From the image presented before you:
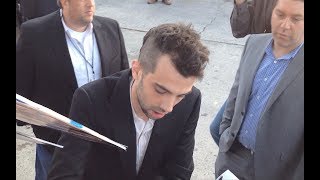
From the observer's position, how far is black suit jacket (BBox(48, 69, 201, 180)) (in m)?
1.62

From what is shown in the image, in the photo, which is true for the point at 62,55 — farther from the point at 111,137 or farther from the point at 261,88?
the point at 261,88

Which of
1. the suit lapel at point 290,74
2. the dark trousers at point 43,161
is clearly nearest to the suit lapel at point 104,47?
the dark trousers at point 43,161

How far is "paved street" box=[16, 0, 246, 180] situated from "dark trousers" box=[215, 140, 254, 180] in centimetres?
117

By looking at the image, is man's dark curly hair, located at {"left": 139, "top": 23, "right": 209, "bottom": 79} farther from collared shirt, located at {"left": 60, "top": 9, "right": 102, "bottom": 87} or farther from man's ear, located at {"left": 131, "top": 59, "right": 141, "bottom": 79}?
collared shirt, located at {"left": 60, "top": 9, "right": 102, "bottom": 87}

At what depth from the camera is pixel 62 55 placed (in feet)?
7.79

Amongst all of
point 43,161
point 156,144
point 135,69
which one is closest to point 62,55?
point 43,161

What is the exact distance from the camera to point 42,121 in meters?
1.06

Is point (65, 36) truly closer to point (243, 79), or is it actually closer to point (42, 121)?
point (243, 79)

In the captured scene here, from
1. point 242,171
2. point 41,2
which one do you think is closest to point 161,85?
point 242,171

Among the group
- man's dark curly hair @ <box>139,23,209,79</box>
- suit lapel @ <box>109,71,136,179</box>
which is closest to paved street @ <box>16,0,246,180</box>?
suit lapel @ <box>109,71,136,179</box>

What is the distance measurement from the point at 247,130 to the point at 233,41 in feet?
14.1

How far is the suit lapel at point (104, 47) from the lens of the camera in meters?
2.47

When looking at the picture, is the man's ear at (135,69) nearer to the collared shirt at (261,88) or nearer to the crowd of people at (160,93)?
the crowd of people at (160,93)
